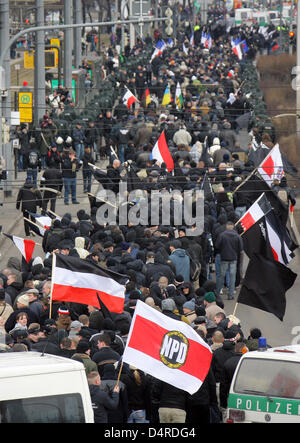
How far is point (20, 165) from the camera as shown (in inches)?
1405

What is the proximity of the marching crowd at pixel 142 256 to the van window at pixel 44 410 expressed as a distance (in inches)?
72.7

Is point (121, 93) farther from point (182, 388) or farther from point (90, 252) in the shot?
point (182, 388)

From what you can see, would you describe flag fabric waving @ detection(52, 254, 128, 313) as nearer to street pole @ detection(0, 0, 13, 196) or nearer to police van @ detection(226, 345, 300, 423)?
police van @ detection(226, 345, 300, 423)

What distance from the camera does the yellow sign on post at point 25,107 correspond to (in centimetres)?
3431

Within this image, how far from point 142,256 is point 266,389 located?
694 centimetres

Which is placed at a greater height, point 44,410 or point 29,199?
point 29,199

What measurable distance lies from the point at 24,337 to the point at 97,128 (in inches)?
925

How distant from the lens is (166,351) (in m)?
12.7

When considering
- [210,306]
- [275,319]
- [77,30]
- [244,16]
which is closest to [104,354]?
[210,306]

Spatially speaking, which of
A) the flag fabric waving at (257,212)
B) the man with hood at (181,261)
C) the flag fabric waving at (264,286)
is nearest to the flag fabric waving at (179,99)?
the flag fabric waving at (257,212)

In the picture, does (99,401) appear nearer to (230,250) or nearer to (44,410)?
(44,410)

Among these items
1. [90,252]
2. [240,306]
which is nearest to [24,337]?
[90,252]

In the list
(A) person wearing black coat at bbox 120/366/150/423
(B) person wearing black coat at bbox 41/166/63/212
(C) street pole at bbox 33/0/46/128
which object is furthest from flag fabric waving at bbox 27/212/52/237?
(C) street pole at bbox 33/0/46/128

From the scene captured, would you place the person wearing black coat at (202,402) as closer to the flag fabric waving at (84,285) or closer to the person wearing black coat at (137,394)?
the person wearing black coat at (137,394)
